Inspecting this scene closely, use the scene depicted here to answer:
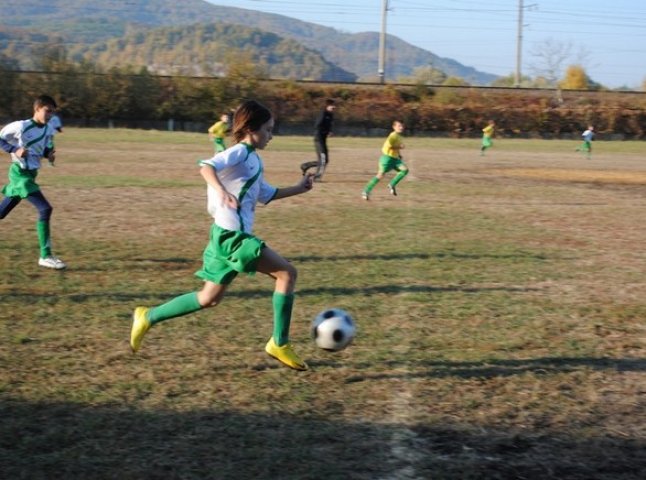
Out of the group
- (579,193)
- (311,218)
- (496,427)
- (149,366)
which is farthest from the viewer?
(579,193)

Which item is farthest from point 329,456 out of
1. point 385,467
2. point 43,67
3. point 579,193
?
point 43,67

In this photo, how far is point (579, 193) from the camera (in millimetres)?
18297

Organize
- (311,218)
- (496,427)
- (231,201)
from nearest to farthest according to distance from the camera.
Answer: (496,427) < (231,201) < (311,218)

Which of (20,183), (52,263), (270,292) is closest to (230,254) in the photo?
(270,292)

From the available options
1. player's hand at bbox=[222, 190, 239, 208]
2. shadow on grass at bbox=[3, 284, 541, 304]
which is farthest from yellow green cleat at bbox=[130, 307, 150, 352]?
shadow on grass at bbox=[3, 284, 541, 304]

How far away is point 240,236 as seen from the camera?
5500 millimetres

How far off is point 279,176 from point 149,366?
14.9 metres

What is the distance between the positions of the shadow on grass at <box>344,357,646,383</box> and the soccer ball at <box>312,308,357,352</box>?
8.7 inches

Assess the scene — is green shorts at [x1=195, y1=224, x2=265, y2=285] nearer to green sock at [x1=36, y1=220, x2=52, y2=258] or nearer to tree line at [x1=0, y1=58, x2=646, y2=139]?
green sock at [x1=36, y1=220, x2=52, y2=258]

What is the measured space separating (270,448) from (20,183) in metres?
5.60

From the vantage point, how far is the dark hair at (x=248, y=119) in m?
5.63

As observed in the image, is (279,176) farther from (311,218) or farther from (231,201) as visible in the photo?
(231,201)

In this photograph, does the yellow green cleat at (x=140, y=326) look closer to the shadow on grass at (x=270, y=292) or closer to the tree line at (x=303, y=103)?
the shadow on grass at (x=270, y=292)

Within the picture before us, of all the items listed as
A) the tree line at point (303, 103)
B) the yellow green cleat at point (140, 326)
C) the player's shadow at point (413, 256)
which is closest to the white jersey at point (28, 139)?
the player's shadow at point (413, 256)
